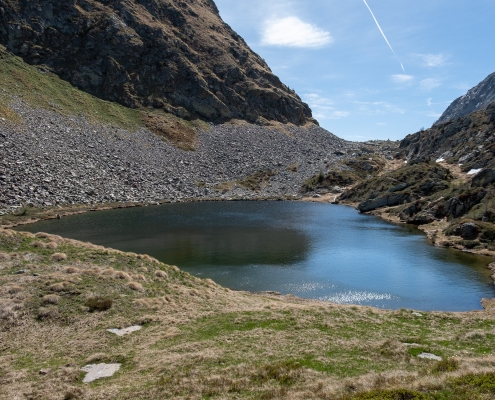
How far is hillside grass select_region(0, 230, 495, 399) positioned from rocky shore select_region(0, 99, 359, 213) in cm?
6493

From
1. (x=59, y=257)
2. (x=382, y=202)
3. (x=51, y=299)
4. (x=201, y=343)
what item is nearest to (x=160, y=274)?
(x=59, y=257)

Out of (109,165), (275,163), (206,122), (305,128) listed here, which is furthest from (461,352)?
(305,128)

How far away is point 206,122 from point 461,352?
162 m

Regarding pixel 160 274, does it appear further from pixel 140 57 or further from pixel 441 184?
pixel 140 57

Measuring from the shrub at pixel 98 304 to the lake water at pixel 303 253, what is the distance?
19104 mm

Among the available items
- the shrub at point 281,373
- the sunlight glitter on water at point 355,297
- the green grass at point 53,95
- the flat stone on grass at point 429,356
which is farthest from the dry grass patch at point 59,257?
the green grass at point 53,95

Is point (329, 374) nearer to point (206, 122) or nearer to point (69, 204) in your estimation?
point (69, 204)

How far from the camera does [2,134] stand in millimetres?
96250

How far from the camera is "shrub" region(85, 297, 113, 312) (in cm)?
2256

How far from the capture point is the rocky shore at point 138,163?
90.5 metres

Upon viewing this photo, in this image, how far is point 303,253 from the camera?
56125 mm

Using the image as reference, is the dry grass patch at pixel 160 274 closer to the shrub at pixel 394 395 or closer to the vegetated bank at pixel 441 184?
the shrub at pixel 394 395

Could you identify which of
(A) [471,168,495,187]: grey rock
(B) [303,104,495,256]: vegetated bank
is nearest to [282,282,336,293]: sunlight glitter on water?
(B) [303,104,495,256]: vegetated bank

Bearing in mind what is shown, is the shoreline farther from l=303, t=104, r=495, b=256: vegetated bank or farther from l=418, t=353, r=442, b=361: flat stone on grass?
l=418, t=353, r=442, b=361: flat stone on grass
